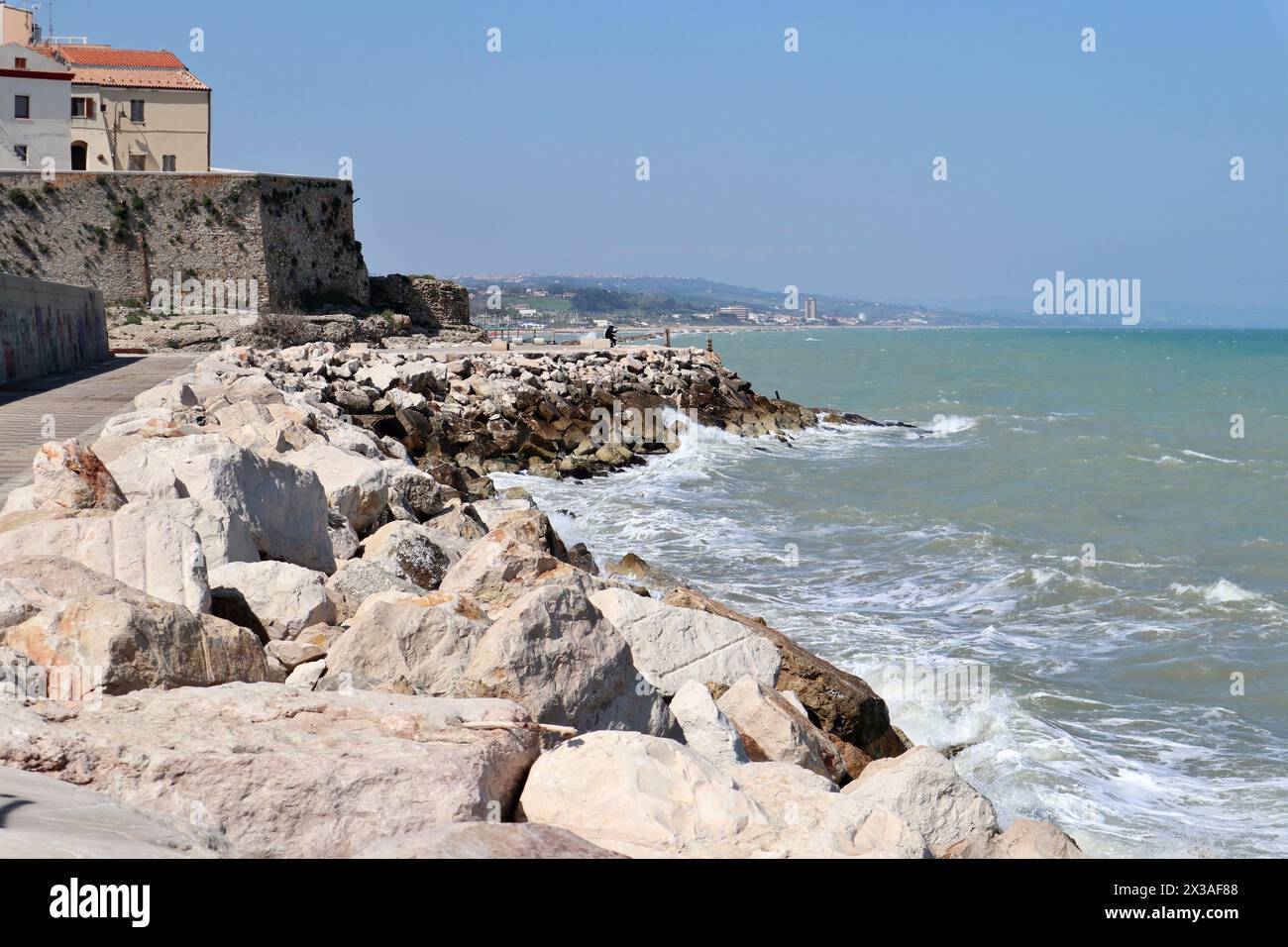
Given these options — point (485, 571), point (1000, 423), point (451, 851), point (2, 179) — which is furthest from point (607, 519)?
point (2, 179)

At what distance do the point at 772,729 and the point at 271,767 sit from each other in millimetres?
2505

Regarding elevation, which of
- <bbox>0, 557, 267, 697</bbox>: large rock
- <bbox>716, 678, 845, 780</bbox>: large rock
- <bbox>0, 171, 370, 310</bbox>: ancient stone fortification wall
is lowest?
<bbox>716, 678, 845, 780</bbox>: large rock

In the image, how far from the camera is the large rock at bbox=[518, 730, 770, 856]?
344cm

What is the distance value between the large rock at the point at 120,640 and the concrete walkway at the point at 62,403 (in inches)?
161

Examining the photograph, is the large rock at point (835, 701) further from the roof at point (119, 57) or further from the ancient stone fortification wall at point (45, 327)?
the roof at point (119, 57)

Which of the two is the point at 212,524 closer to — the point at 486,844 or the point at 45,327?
the point at 486,844

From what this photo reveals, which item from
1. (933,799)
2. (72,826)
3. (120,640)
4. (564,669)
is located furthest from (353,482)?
(72,826)

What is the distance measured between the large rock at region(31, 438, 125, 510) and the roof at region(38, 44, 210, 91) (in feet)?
127

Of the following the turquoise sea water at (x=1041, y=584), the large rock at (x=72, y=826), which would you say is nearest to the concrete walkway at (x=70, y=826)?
the large rock at (x=72, y=826)

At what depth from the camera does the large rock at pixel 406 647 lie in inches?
172

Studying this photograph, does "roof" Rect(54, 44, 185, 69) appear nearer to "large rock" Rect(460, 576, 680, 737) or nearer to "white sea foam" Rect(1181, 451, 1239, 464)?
"white sea foam" Rect(1181, 451, 1239, 464)

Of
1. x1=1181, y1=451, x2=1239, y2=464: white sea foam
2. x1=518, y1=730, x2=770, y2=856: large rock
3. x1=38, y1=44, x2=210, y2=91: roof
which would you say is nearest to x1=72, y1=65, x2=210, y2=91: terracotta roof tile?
x1=38, y1=44, x2=210, y2=91: roof

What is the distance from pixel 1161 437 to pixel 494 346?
1684 centimetres

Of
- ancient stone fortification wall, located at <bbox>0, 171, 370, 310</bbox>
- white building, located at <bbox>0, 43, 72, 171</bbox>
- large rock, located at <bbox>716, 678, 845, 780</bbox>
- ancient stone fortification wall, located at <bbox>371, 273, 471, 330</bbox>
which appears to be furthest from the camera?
ancient stone fortification wall, located at <bbox>371, 273, 471, 330</bbox>
